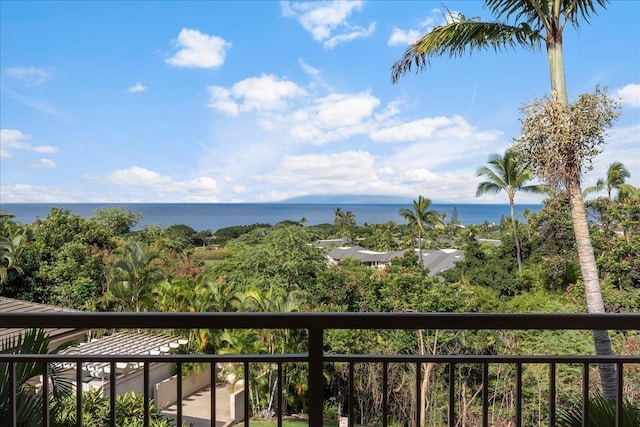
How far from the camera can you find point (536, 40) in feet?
17.6

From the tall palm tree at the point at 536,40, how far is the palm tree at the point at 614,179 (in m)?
4.06

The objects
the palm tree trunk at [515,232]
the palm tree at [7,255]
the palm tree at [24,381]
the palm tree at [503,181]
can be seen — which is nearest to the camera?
the palm tree at [24,381]

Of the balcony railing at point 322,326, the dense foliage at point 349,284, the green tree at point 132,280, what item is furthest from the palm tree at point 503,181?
the balcony railing at point 322,326

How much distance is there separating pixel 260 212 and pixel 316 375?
12.8 m

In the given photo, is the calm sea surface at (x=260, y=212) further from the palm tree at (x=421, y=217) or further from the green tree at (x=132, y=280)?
the green tree at (x=132, y=280)

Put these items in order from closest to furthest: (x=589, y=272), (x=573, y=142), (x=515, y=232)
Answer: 1. (x=573, y=142)
2. (x=589, y=272)
3. (x=515, y=232)

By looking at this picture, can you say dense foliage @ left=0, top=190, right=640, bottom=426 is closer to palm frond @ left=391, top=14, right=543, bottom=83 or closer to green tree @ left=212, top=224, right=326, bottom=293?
green tree @ left=212, top=224, right=326, bottom=293

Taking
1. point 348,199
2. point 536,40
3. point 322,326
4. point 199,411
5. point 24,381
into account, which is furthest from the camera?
point 348,199

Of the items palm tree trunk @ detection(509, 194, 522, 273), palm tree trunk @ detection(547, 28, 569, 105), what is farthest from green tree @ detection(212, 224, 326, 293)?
palm tree trunk @ detection(547, 28, 569, 105)

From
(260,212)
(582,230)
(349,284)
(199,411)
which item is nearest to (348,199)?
(260,212)

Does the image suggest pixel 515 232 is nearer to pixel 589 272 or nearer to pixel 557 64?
pixel 589 272

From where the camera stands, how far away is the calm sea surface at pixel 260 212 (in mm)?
10961

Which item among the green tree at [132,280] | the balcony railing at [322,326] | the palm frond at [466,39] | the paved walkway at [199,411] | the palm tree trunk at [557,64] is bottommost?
the paved walkway at [199,411]

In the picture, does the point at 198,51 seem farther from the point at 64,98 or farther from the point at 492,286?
the point at 492,286
